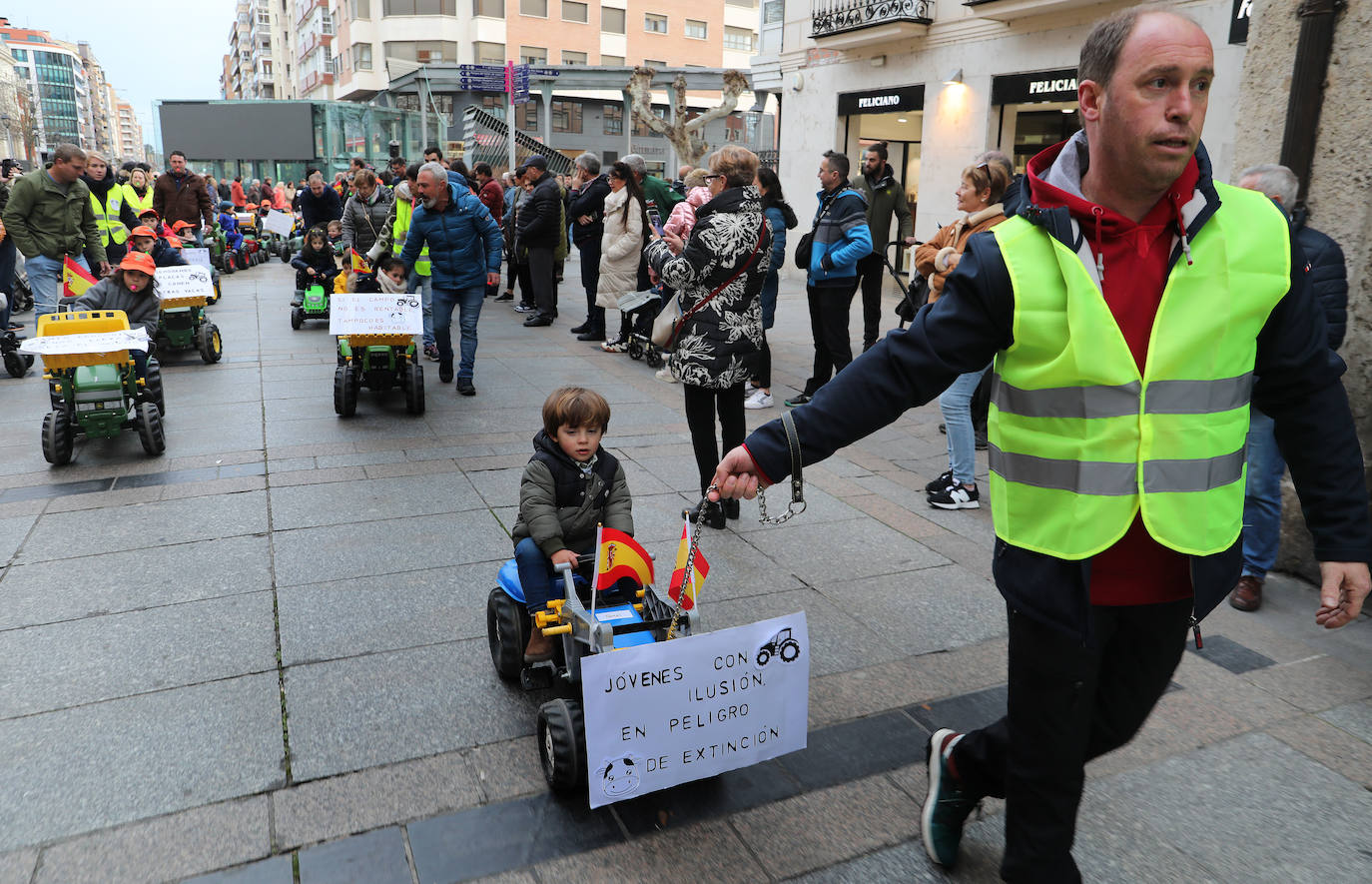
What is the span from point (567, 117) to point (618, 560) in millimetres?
56111

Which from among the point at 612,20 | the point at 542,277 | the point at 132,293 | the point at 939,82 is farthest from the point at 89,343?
the point at 612,20

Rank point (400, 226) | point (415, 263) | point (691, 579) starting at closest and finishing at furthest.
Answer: point (691, 579), point (415, 263), point (400, 226)

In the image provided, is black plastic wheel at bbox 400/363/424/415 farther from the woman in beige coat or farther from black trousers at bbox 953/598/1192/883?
black trousers at bbox 953/598/1192/883

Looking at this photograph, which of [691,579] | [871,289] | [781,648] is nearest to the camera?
[781,648]

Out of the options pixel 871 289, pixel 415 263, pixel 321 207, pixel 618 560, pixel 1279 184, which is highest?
pixel 1279 184

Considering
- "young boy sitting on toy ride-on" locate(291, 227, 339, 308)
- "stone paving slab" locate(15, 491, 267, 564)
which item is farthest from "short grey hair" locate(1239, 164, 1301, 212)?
"young boy sitting on toy ride-on" locate(291, 227, 339, 308)

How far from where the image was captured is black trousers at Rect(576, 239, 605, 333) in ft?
37.7

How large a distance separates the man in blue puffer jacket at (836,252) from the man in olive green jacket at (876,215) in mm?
1920

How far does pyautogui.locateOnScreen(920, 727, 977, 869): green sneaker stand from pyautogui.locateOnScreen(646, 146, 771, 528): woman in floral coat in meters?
2.53

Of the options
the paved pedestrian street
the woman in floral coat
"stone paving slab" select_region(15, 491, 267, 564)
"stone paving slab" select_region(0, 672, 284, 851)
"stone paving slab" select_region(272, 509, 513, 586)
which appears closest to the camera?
the paved pedestrian street

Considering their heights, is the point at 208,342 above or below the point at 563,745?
above

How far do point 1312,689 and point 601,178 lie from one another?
30.8 ft

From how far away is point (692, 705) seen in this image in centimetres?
259

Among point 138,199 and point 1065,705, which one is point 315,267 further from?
point 1065,705
